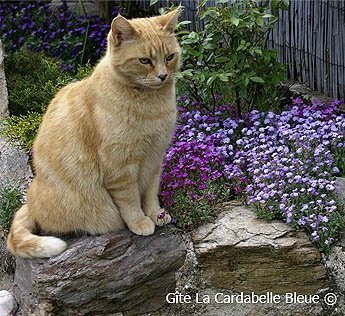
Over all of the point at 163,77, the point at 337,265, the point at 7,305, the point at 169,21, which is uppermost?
the point at 169,21

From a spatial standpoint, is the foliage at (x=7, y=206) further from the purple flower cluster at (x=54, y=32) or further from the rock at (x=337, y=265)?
the purple flower cluster at (x=54, y=32)

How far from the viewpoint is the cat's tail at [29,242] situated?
12.7ft

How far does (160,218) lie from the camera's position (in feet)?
13.2

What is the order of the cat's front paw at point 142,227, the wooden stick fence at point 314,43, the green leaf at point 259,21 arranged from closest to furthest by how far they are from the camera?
1. the cat's front paw at point 142,227
2. the green leaf at point 259,21
3. the wooden stick fence at point 314,43

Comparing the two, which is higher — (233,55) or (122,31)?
(122,31)

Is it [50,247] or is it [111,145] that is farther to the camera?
[50,247]

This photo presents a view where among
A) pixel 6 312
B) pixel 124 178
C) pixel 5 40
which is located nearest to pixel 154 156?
pixel 124 178

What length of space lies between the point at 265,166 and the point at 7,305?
1.69m

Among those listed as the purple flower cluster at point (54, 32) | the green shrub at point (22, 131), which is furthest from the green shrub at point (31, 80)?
the purple flower cluster at point (54, 32)

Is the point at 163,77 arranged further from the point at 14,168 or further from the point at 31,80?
the point at 31,80

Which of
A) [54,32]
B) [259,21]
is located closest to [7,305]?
[259,21]

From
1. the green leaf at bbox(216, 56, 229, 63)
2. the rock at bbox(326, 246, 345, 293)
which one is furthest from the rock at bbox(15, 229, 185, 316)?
the green leaf at bbox(216, 56, 229, 63)

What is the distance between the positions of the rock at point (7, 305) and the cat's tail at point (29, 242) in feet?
1.24

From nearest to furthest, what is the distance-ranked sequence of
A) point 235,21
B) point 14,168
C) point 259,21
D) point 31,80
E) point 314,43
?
point 235,21 < point 259,21 < point 14,168 < point 314,43 < point 31,80
